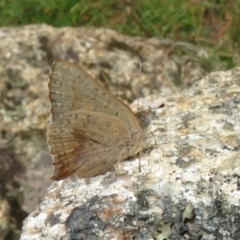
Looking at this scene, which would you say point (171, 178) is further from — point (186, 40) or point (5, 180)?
point (186, 40)

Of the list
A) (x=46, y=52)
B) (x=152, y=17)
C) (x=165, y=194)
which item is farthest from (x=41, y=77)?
(x=165, y=194)

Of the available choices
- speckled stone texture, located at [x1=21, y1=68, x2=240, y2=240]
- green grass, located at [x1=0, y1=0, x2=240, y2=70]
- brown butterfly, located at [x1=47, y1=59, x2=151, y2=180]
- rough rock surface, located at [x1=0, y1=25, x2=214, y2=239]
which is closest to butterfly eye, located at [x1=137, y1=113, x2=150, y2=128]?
brown butterfly, located at [x1=47, y1=59, x2=151, y2=180]

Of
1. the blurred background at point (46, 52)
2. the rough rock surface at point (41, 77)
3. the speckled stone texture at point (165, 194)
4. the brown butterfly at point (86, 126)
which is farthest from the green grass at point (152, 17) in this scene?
the brown butterfly at point (86, 126)

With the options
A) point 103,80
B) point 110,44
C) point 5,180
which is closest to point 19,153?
point 5,180

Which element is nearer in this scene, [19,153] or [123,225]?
[123,225]

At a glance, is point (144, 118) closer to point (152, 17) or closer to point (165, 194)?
point (165, 194)
